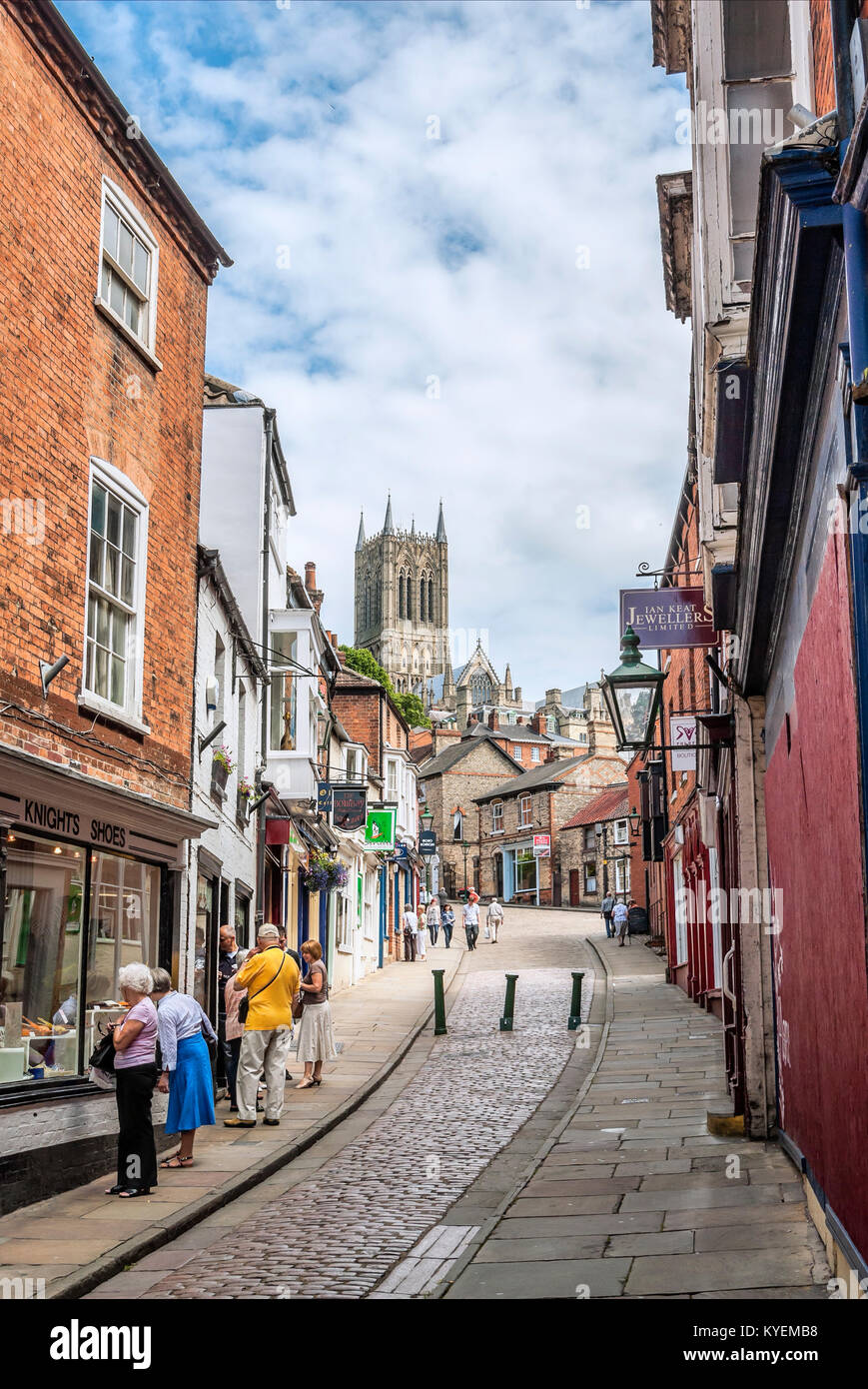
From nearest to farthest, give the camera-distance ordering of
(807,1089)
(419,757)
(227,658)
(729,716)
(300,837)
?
1. (807,1089)
2. (729,716)
3. (227,658)
4. (300,837)
5. (419,757)

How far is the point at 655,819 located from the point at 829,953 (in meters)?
23.7

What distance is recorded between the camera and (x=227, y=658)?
50.8 feet

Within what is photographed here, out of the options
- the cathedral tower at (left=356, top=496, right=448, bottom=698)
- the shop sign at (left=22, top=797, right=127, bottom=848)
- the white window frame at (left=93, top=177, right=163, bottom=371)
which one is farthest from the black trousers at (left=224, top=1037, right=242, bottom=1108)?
the cathedral tower at (left=356, top=496, right=448, bottom=698)

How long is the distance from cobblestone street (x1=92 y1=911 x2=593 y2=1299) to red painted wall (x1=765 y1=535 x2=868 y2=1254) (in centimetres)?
222

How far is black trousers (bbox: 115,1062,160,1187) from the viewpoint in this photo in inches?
340

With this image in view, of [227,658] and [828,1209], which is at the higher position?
[227,658]

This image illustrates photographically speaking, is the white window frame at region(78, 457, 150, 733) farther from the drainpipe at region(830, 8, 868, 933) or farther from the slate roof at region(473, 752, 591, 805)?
the slate roof at region(473, 752, 591, 805)

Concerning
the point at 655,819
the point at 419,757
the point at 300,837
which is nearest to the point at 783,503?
the point at 300,837

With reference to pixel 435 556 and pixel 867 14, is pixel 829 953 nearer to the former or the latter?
pixel 867 14

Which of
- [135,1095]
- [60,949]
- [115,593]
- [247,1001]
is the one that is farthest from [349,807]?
[135,1095]

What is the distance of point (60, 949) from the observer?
9.61 m

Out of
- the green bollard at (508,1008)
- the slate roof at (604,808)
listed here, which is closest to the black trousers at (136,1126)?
the green bollard at (508,1008)

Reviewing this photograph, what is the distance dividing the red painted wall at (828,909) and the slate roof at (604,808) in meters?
45.1

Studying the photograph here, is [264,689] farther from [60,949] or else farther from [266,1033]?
[60,949]
